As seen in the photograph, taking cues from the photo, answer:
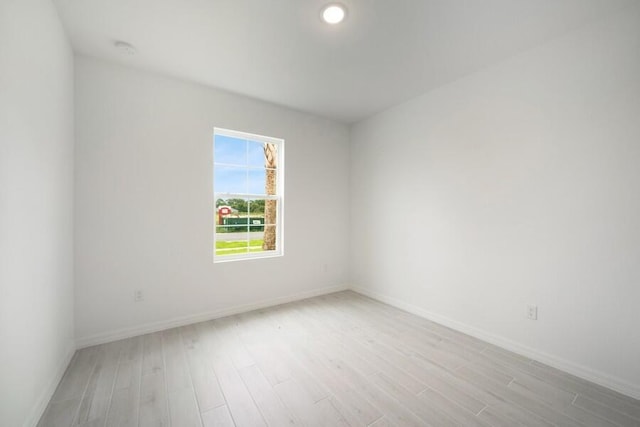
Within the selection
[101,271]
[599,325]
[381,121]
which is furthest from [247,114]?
[599,325]

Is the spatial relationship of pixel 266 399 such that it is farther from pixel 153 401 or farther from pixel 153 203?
pixel 153 203

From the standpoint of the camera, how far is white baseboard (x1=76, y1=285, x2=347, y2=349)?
7.86 feet

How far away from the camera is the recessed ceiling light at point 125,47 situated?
85.7 inches

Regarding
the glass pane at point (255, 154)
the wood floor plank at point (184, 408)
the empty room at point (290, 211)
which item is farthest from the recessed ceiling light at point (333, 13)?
the wood floor plank at point (184, 408)

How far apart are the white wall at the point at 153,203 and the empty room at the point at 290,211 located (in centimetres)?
2

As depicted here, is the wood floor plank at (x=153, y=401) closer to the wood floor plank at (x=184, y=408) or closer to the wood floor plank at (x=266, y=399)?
the wood floor plank at (x=184, y=408)

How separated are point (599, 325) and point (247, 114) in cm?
382

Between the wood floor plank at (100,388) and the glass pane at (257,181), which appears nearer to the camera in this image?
the wood floor plank at (100,388)

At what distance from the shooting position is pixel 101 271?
2.42m

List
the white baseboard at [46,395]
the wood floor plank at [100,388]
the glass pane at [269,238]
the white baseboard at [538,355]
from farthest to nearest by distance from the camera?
the glass pane at [269,238], the white baseboard at [538,355], the wood floor plank at [100,388], the white baseboard at [46,395]

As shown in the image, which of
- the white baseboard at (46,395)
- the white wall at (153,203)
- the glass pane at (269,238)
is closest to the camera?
the white baseboard at (46,395)

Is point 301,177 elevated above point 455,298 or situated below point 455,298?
above

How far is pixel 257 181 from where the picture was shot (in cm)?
345

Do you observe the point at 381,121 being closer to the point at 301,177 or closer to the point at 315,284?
the point at 301,177
